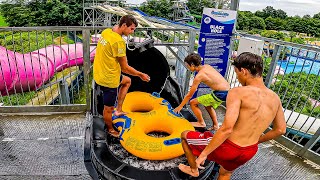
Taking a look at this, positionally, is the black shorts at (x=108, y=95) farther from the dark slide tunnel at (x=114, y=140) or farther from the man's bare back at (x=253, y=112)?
the man's bare back at (x=253, y=112)

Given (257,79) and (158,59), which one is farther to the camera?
(158,59)

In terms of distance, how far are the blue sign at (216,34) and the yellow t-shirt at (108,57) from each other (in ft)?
7.22

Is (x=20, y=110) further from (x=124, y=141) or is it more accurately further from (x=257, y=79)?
(x=257, y=79)

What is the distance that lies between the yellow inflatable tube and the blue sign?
1468mm

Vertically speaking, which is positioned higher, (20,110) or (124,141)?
(124,141)

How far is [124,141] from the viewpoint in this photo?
278 centimetres

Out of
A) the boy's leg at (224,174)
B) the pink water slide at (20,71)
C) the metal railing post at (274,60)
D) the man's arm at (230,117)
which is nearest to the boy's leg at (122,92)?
the pink water slide at (20,71)

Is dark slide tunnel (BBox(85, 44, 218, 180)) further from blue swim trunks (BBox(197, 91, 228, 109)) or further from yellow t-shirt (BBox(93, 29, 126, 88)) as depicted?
blue swim trunks (BBox(197, 91, 228, 109))

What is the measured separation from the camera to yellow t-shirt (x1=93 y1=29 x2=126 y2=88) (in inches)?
105

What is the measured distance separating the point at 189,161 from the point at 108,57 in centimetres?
142

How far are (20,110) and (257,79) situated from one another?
398cm

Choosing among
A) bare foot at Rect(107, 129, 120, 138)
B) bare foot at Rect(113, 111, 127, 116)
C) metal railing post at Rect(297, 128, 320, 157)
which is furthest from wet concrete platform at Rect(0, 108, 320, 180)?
bare foot at Rect(113, 111, 127, 116)

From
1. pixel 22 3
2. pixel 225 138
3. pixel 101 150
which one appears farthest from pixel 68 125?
pixel 22 3

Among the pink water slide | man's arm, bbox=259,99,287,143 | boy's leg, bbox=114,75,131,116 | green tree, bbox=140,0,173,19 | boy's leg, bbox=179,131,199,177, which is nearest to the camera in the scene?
man's arm, bbox=259,99,287,143
